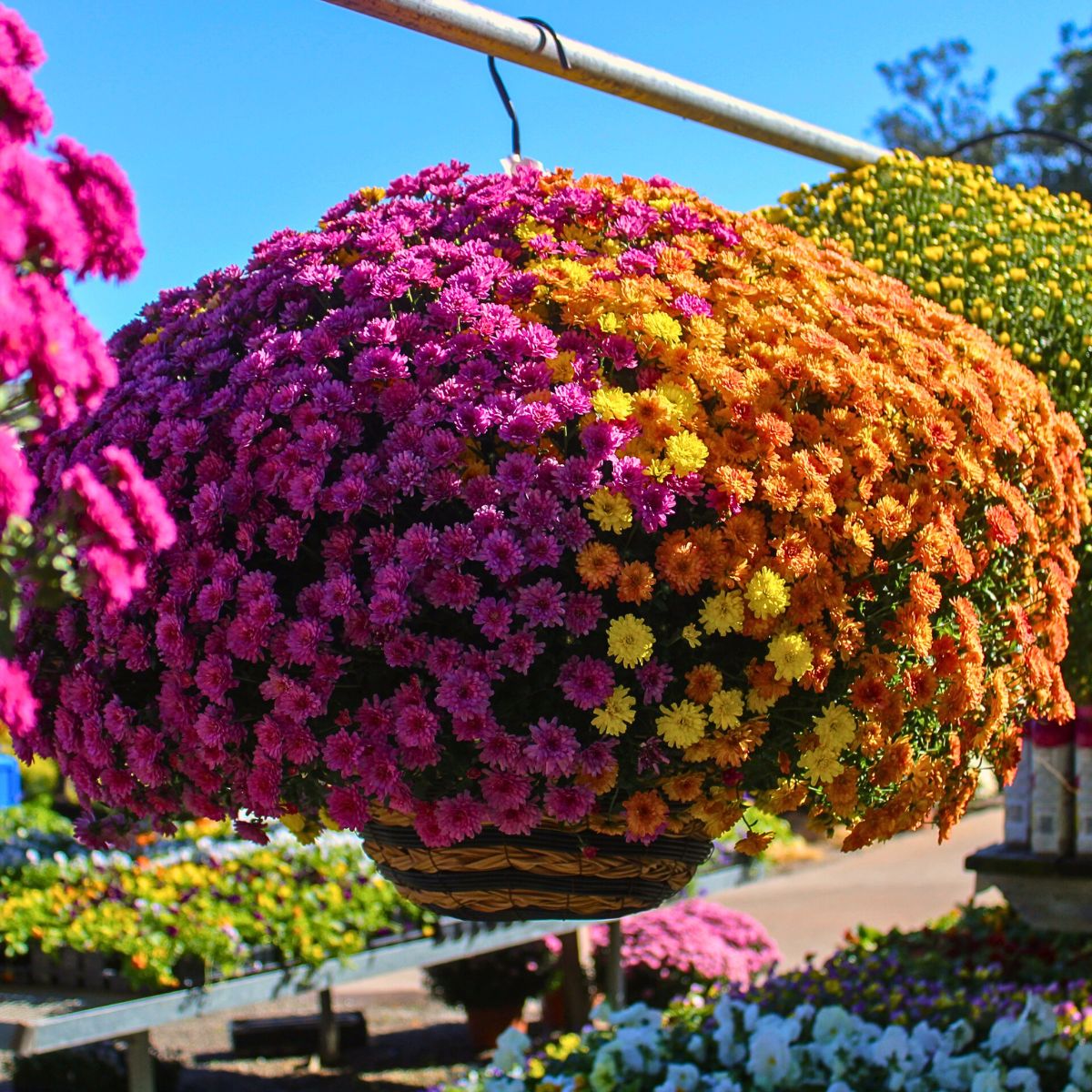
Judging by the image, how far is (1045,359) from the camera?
2.52 metres

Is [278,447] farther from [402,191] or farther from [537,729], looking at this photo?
[402,191]

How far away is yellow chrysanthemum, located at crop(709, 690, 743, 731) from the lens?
62.4 inches

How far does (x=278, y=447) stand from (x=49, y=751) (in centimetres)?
56

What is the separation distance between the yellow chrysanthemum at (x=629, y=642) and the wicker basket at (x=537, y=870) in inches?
11.9

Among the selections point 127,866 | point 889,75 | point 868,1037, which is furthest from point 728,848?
point 889,75

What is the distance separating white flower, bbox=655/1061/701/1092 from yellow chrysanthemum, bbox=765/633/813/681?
2681mm

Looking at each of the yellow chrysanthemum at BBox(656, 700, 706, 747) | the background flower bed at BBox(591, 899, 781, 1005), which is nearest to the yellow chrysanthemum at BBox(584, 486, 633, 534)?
the yellow chrysanthemum at BBox(656, 700, 706, 747)

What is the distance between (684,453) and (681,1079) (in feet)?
9.39

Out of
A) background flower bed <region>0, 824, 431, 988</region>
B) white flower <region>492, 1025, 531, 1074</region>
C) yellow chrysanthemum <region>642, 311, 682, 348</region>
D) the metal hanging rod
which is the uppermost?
the metal hanging rod

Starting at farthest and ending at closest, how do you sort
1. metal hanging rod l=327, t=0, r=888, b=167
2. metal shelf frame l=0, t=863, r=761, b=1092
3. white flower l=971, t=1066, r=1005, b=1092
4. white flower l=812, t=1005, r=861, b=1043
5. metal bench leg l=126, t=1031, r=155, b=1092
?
metal bench leg l=126, t=1031, r=155, b=1092 → metal shelf frame l=0, t=863, r=761, b=1092 → white flower l=812, t=1005, r=861, b=1043 → white flower l=971, t=1066, r=1005, b=1092 → metal hanging rod l=327, t=0, r=888, b=167

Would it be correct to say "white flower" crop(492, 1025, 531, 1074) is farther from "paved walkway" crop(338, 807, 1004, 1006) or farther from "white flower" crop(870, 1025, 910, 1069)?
"paved walkway" crop(338, 807, 1004, 1006)

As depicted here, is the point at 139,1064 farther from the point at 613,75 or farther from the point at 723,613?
the point at 723,613

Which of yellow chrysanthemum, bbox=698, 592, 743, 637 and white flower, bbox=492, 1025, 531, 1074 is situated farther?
white flower, bbox=492, 1025, 531, 1074

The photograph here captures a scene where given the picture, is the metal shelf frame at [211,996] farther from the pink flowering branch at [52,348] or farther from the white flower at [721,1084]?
the pink flowering branch at [52,348]
